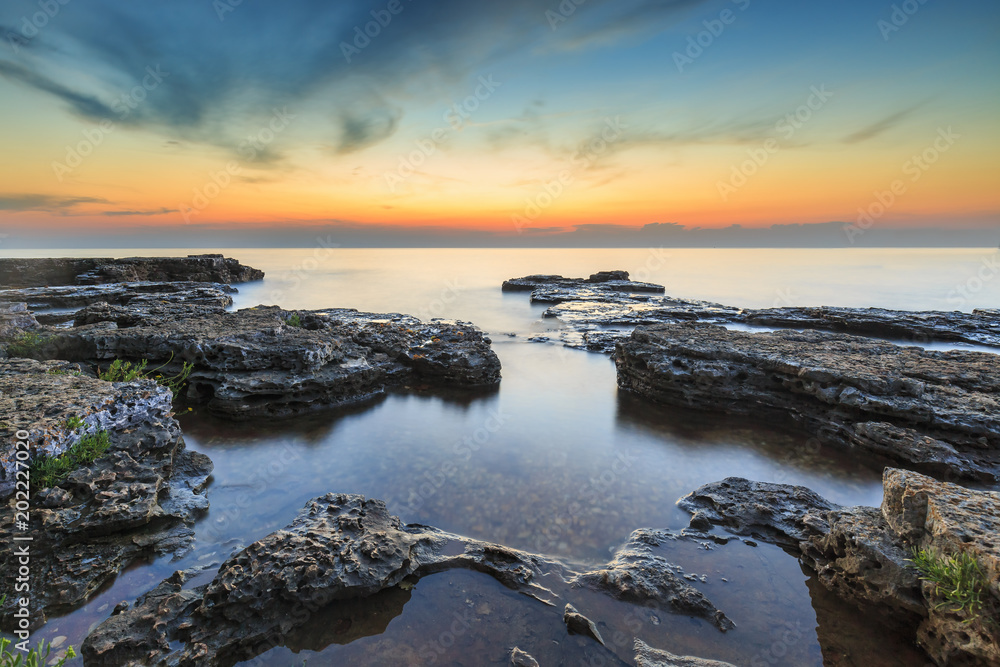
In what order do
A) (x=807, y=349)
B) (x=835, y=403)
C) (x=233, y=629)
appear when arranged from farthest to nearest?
(x=807, y=349), (x=835, y=403), (x=233, y=629)

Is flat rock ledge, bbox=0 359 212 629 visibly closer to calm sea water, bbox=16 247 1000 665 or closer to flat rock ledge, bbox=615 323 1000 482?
calm sea water, bbox=16 247 1000 665

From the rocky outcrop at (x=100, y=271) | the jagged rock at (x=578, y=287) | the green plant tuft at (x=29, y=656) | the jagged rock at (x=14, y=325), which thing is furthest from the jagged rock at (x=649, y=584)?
the rocky outcrop at (x=100, y=271)

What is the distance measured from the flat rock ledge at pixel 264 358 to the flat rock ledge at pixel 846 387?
16.1 ft

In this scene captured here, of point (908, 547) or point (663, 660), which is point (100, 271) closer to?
point (663, 660)

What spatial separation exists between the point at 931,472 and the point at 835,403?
1.81 metres

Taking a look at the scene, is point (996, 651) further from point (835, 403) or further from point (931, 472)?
point (835, 403)

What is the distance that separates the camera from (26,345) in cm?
824

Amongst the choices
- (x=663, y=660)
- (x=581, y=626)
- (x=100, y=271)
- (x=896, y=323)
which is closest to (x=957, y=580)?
(x=663, y=660)

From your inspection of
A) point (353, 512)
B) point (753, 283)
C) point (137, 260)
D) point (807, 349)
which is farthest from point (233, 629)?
point (753, 283)

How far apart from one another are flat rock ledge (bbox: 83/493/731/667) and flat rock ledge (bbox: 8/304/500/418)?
177 inches

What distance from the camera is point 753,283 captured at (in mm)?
46312

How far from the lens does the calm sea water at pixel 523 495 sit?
376 cm

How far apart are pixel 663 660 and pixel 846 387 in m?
7.30

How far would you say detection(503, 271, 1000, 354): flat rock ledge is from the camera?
18359 millimetres
